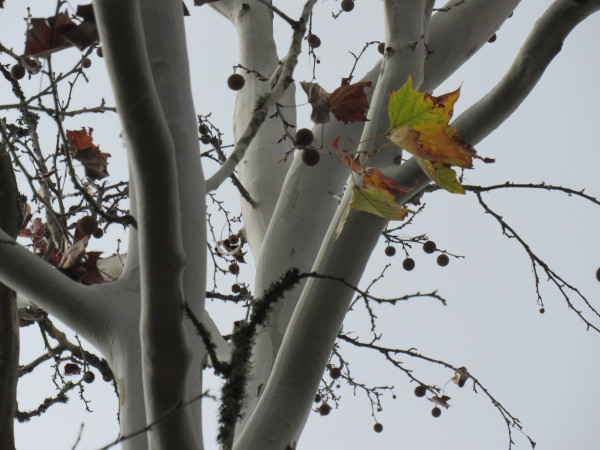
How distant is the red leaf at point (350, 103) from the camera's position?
1.65 meters

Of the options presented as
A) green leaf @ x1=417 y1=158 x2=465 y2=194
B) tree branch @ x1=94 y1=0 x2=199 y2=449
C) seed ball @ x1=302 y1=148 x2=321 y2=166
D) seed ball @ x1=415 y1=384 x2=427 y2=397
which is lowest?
tree branch @ x1=94 y1=0 x2=199 y2=449

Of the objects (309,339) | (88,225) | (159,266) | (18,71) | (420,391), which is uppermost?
(18,71)

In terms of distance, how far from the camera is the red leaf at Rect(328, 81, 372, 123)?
65.1 inches

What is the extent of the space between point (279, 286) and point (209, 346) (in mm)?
147

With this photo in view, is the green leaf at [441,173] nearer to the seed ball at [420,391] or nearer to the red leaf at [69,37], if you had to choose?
the red leaf at [69,37]

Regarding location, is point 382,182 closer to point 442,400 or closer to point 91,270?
point 91,270

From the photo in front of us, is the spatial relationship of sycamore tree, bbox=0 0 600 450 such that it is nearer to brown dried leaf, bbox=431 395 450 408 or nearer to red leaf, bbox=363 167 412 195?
red leaf, bbox=363 167 412 195

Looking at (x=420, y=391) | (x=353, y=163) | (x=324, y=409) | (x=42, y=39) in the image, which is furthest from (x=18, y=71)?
(x=420, y=391)

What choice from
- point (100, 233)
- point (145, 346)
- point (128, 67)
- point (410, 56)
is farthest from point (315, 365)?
point (100, 233)

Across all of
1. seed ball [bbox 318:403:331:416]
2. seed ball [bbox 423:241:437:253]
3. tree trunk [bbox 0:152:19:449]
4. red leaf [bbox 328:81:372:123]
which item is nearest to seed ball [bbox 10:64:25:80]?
tree trunk [bbox 0:152:19:449]

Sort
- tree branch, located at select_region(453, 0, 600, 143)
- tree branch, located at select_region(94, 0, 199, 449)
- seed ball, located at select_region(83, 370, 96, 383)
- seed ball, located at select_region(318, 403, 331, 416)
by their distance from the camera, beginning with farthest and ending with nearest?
seed ball, located at select_region(318, 403, 331, 416), seed ball, located at select_region(83, 370, 96, 383), tree branch, located at select_region(453, 0, 600, 143), tree branch, located at select_region(94, 0, 199, 449)

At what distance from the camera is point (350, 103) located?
1677 millimetres

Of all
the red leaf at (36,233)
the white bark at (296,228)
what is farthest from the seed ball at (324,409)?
the red leaf at (36,233)

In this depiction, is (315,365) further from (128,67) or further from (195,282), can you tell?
(128,67)
